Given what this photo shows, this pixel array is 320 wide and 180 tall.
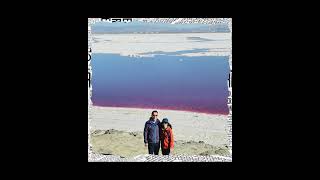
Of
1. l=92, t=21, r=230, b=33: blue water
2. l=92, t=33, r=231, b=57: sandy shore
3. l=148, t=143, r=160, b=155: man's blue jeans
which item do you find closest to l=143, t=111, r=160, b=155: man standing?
l=148, t=143, r=160, b=155: man's blue jeans

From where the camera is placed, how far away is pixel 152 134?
23.5 ft

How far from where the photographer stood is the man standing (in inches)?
281

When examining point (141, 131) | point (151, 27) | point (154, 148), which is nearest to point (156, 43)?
point (151, 27)

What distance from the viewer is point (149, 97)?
281 inches

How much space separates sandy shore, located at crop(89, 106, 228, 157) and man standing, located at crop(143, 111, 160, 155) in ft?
0.13

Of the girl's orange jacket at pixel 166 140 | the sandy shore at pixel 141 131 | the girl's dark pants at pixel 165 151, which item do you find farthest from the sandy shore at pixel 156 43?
the girl's dark pants at pixel 165 151

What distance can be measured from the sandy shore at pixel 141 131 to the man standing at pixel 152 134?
0.04 metres

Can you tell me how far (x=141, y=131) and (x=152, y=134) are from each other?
4.3 inches

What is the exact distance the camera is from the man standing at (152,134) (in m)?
7.14

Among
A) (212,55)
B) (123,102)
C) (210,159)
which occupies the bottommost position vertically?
(210,159)

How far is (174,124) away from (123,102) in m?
0.52

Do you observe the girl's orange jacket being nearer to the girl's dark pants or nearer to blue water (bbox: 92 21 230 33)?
the girl's dark pants
